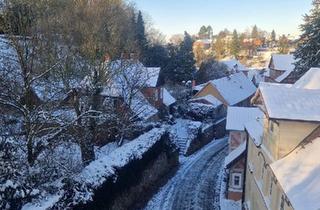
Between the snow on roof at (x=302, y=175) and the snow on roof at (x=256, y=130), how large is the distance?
5.36 meters

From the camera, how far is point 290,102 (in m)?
19.5

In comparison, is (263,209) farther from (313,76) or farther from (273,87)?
(313,76)

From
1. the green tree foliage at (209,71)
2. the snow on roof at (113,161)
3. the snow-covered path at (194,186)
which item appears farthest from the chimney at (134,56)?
the green tree foliage at (209,71)

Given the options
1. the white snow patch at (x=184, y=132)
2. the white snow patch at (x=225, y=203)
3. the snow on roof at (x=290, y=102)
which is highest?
the snow on roof at (x=290, y=102)

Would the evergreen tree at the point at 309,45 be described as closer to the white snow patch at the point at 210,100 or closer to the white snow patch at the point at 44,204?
the white snow patch at the point at 210,100

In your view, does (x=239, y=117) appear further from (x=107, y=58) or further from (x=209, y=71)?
(x=209, y=71)

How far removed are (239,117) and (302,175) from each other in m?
21.5

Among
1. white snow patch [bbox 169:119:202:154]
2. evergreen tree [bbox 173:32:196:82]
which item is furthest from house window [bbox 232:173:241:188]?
evergreen tree [bbox 173:32:196:82]

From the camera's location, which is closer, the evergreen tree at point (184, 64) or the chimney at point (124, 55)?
the chimney at point (124, 55)

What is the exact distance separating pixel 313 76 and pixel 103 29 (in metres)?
14.7

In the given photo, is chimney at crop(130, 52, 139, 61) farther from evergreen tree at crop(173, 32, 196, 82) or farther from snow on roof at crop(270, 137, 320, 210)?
evergreen tree at crop(173, 32, 196, 82)

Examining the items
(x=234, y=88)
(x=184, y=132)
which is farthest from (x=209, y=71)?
(x=184, y=132)

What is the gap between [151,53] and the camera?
67.4m

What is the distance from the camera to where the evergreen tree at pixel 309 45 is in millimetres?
45219
